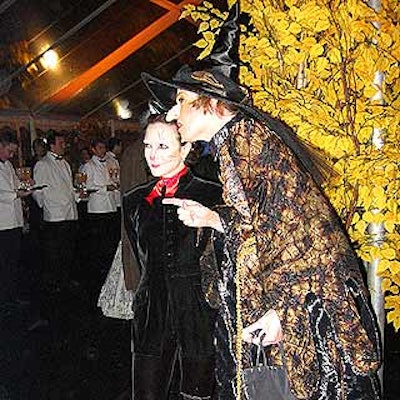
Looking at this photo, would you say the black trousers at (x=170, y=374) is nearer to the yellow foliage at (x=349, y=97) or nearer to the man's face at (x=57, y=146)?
the yellow foliage at (x=349, y=97)

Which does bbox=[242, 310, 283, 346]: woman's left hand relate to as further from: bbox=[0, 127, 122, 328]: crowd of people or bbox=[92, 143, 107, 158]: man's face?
bbox=[92, 143, 107, 158]: man's face

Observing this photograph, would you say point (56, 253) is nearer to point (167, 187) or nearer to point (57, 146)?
point (57, 146)

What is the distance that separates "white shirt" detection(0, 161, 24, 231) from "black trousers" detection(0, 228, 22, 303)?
0.23 ft

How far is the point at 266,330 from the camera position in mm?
1709

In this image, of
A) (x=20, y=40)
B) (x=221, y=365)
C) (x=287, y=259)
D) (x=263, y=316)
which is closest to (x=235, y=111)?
(x=287, y=259)

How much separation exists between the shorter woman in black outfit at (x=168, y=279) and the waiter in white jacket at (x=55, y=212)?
3288mm

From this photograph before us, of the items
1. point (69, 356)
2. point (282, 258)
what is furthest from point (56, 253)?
point (282, 258)

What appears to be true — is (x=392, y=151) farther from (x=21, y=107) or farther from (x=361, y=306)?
(x=21, y=107)

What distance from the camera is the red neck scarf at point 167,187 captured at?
2229 mm

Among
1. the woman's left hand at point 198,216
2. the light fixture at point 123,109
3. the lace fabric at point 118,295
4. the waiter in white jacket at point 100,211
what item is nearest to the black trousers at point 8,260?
the waiter in white jacket at point 100,211

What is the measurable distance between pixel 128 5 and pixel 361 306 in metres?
6.86

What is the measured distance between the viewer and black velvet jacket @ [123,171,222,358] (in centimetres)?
219

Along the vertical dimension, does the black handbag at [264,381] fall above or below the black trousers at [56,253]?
below

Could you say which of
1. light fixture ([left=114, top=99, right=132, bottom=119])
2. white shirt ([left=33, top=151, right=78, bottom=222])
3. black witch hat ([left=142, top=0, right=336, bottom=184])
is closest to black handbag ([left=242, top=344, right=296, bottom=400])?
black witch hat ([left=142, top=0, right=336, bottom=184])
